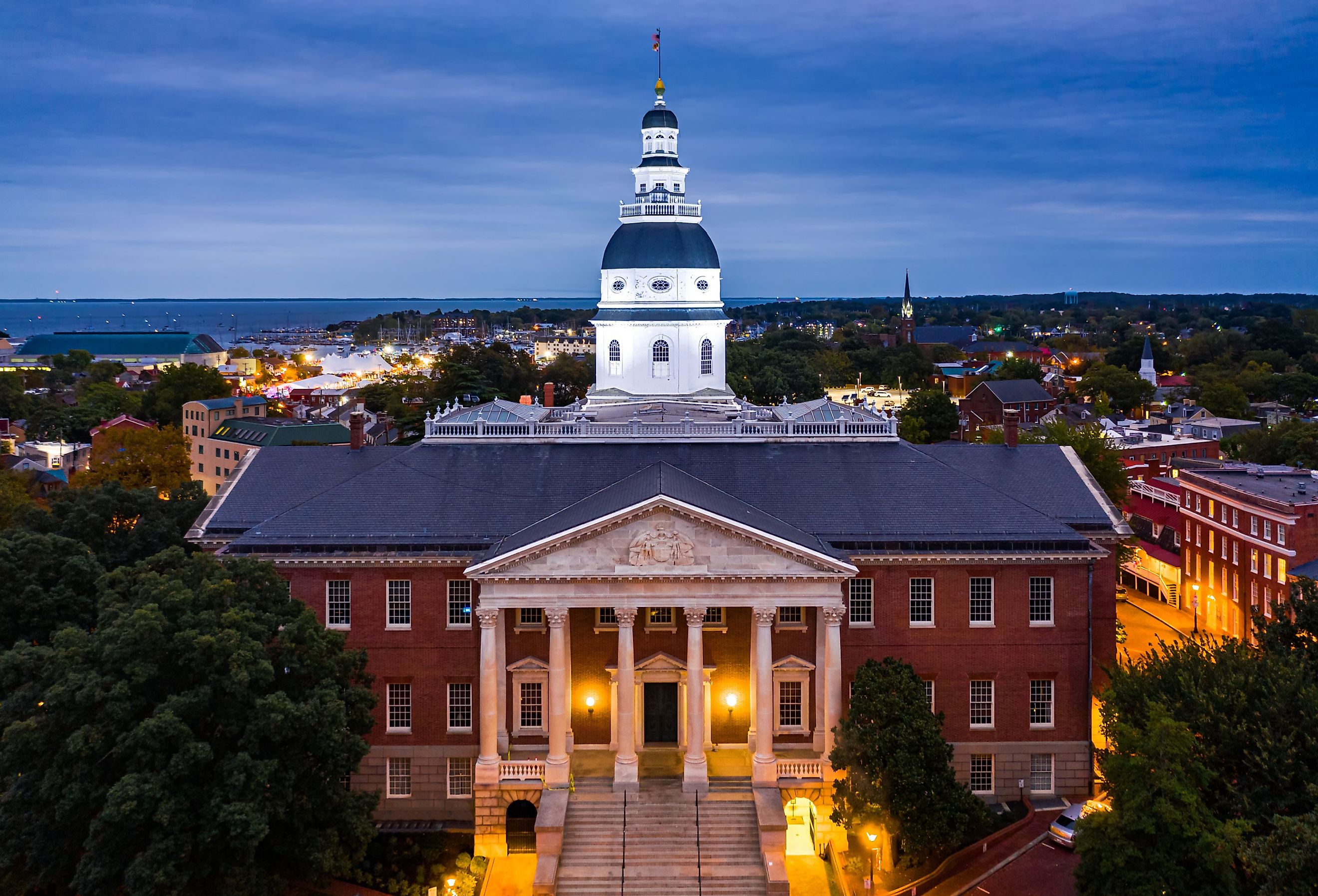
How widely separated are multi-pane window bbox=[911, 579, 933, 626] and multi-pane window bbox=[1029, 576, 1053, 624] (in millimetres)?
3587

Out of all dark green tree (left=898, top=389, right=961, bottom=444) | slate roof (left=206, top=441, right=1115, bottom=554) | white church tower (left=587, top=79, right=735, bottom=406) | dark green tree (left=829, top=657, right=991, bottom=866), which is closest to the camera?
dark green tree (left=829, top=657, right=991, bottom=866)

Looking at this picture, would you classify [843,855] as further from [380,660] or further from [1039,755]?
[380,660]

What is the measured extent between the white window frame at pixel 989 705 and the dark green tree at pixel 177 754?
21031 mm

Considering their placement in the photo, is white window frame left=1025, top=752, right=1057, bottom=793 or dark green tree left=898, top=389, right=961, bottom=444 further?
dark green tree left=898, top=389, right=961, bottom=444

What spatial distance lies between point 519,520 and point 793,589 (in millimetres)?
10701

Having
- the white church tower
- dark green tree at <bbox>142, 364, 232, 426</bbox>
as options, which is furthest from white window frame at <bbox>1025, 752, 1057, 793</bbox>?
dark green tree at <bbox>142, 364, 232, 426</bbox>

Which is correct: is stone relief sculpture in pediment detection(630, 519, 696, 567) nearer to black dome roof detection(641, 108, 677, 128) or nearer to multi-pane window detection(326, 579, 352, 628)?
A: multi-pane window detection(326, 579, 352, 628)

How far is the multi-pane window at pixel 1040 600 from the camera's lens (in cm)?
4169

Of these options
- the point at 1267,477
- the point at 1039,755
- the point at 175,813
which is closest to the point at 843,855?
the point at 1039,755

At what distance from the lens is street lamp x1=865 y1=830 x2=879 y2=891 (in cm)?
3647

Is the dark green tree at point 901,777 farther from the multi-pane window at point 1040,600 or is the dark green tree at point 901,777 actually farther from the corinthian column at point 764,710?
the multi-pane window at point 1040,600

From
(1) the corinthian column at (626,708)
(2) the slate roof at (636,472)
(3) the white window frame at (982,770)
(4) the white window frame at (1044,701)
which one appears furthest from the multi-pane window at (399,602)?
(4) the white window frame at (1044,701)

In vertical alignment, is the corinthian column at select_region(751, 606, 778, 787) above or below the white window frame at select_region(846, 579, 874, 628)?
below

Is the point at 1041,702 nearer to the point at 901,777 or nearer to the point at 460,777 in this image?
the point at 901,777
